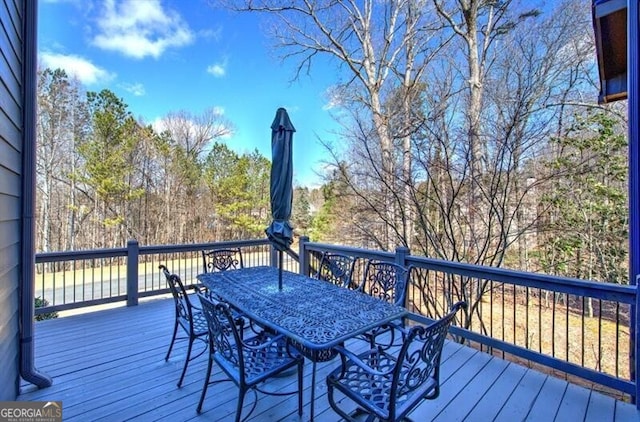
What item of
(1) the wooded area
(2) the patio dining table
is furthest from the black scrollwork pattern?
(1) the wooded area

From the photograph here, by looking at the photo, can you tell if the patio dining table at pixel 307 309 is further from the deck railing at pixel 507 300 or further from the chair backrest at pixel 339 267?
the deck railing at pixel 507 300

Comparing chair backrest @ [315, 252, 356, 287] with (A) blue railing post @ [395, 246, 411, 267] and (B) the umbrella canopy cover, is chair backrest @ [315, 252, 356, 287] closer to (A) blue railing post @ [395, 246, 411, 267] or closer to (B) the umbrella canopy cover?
(A) blue railing post @ [395, 246, 411, 267]

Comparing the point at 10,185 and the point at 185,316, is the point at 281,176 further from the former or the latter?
the point at 10,185

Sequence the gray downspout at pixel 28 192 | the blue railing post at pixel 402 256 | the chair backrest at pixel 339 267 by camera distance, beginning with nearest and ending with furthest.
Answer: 1. the gray downspout at pixel 28 192
2. the chair backrest at pixel 339 267
3. the blue railing post at pixel 402 256

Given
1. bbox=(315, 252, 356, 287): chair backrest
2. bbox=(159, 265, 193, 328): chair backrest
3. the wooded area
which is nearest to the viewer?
bbox=(159, 265, 193, 328): chair backrest

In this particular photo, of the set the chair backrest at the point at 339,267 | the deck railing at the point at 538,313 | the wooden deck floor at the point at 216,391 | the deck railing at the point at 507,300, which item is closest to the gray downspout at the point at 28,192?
the wooden deck floor at the point at 216,391

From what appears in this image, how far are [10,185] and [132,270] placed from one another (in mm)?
2497

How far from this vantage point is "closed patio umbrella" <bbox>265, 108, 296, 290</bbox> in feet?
9.39

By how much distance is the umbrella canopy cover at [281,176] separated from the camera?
9.39 feet

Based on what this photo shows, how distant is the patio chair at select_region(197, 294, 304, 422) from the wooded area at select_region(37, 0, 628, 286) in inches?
162

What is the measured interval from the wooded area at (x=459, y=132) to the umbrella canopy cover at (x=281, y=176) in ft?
11.0

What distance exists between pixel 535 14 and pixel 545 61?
4.74ft

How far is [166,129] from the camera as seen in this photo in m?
12.3

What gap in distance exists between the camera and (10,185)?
6.52ft
